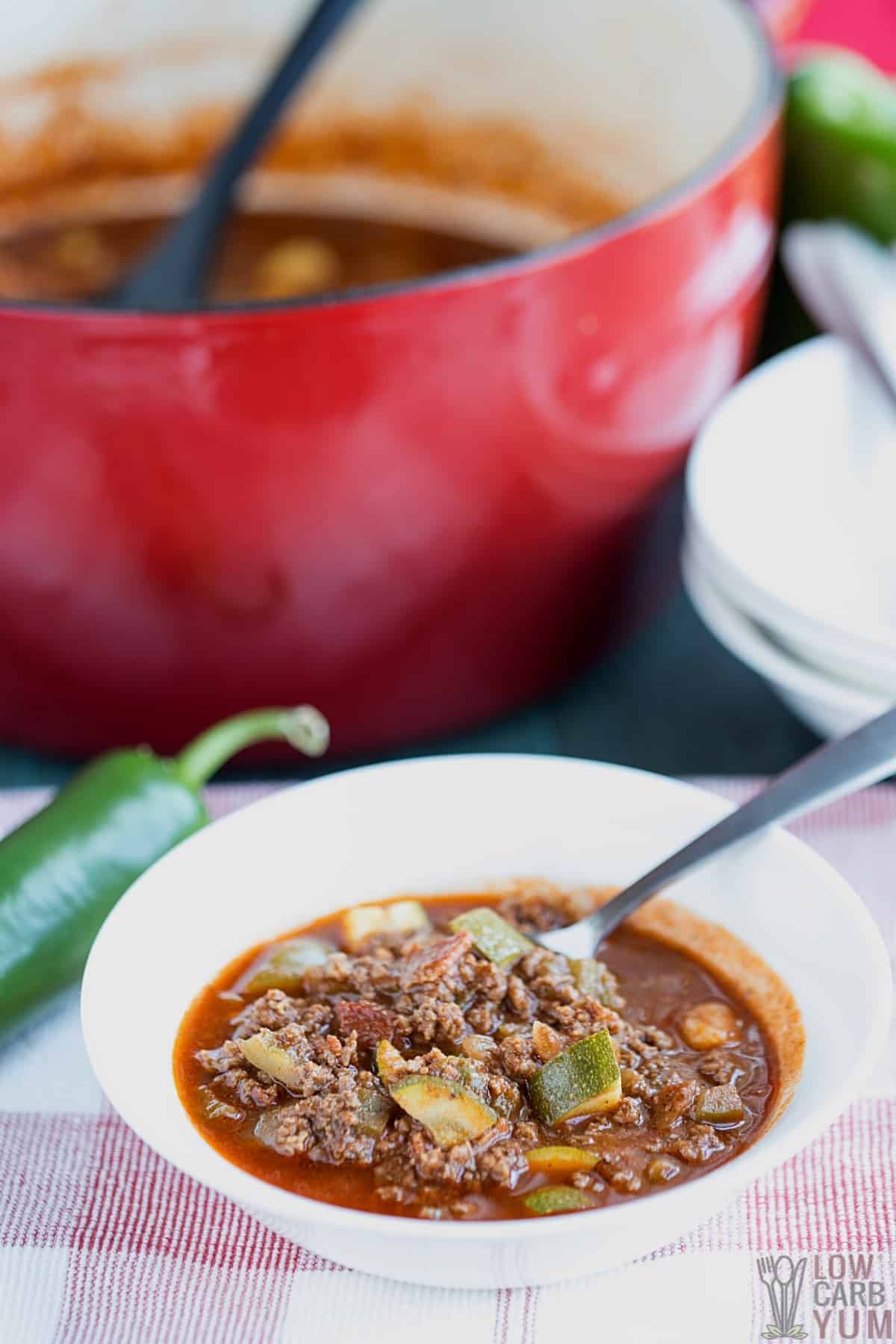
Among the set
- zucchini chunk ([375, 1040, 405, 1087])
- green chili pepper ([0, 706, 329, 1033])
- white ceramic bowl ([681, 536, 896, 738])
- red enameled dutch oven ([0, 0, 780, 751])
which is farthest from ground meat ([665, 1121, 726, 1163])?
red enameled dutch oven ([0, 0, 780, 751])

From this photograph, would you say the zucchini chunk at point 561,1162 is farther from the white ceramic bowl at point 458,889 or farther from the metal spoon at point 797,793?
the metal spoon at point 797,793

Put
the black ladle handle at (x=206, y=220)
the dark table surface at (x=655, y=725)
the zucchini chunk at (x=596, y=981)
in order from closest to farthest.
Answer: the zucchini chunk at (x=596, y=981)
the dark table surface at (x=655, y=725)
the black ladle handle at (x=206, y=220)

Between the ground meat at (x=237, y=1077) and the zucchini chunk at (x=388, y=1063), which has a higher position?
the zucchini chunk at (x=388, y=1063)

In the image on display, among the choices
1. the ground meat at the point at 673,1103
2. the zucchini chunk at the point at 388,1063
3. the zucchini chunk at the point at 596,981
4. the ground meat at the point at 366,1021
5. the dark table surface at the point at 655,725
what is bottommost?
the dark table surface at the point at 655,725

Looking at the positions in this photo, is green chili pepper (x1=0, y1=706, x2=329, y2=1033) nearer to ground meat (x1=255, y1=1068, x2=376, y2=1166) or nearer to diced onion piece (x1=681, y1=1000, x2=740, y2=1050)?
ground meat (x1=255, y1=1068, x2=376, y2=1166)

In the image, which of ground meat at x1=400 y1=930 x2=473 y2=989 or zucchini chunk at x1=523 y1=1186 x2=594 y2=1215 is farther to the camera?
ground meat at x1=400 y1=930 x2=473 y2=989

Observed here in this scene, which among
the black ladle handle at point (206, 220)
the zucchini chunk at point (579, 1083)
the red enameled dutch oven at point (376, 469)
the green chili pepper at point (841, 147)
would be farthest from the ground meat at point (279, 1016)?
the green chili pepper at point (841, 147)

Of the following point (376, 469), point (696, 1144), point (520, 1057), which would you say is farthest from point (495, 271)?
point (696, 1144)
